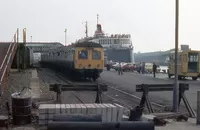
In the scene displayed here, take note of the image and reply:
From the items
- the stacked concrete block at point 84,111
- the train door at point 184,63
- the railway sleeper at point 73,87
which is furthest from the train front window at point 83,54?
the stacked concrete block at point 84,111

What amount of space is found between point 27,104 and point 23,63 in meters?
32.2

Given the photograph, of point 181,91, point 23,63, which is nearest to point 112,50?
point 23,63

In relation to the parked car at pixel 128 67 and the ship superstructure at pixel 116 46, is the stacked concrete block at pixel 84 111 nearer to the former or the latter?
the parked car at pixel 128 67

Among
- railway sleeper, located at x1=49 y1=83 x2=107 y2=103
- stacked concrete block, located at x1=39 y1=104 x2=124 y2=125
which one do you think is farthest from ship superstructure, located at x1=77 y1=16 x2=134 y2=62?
stacked concrete block, located at x1=39 y1=104 x2=124 y2=125

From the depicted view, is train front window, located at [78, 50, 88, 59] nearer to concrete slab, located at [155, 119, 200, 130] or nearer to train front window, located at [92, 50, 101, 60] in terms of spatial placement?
train front window, located at [92, 50, 101, 60]

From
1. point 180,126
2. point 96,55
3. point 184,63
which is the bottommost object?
point 180,126

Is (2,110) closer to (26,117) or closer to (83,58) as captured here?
(26,117)

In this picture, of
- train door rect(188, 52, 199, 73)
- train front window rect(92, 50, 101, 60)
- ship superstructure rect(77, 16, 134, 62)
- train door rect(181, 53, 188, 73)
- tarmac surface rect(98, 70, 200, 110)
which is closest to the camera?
tarmac surface rect(98, 70, 200, 110)

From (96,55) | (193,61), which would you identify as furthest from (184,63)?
(96,55)

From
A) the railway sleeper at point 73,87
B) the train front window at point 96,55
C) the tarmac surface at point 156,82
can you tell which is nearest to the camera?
the railway sleeper at point 73,87

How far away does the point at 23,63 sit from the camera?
4097cm

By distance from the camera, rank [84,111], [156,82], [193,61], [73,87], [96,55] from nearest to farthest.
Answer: [84,111] → [73,87] → [156,82] → [96,55] → [193,61]

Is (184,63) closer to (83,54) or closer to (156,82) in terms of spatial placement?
(156,82)

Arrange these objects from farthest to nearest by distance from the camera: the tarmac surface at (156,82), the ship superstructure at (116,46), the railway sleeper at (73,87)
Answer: the ship superstructure at (116,46), the tarmac surface at (156,82), the railway sleeper at (73,87)
